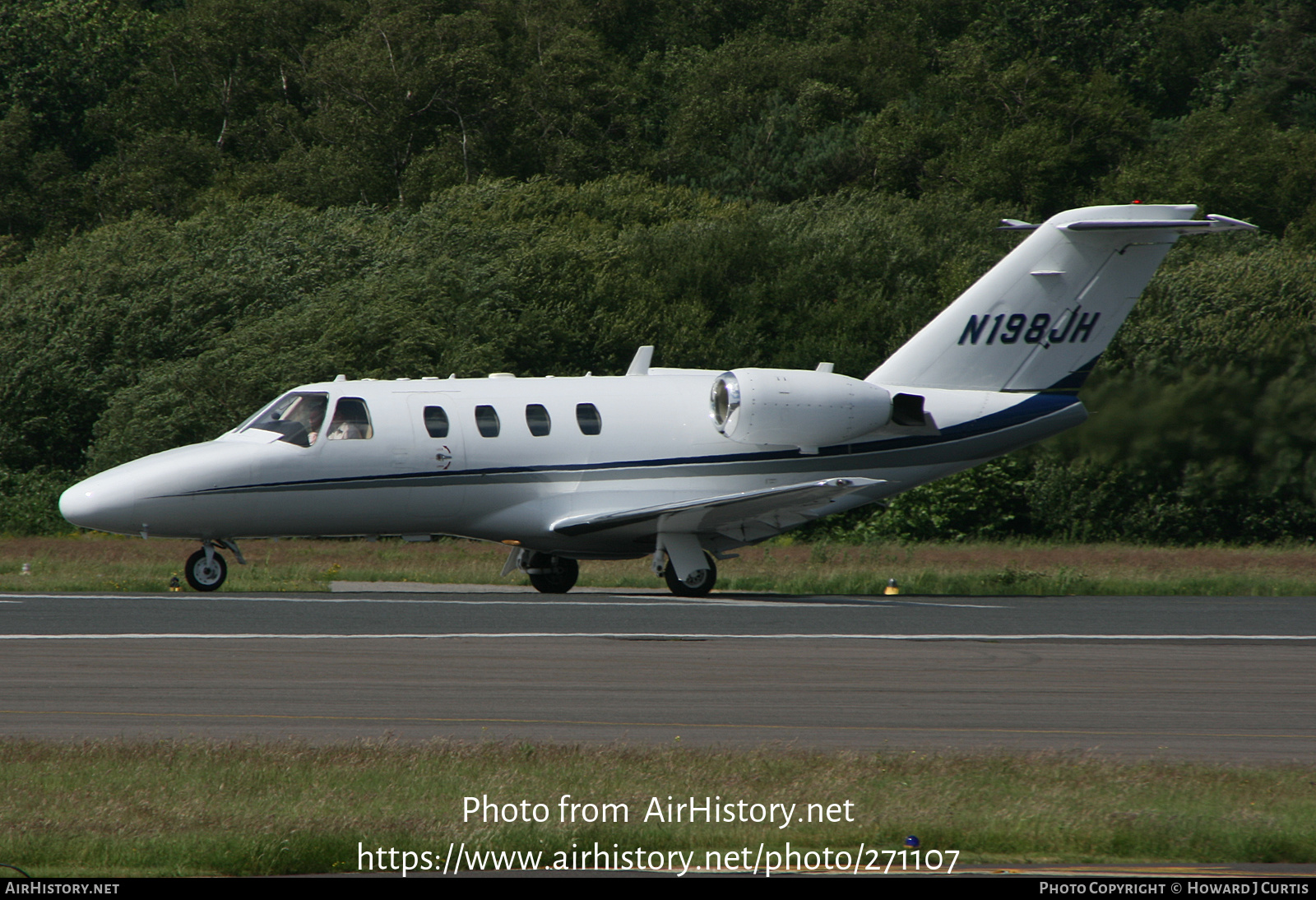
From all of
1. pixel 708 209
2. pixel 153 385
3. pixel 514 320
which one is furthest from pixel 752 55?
pixel 153 385

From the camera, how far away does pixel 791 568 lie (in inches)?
1217

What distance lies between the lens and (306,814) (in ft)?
28.3

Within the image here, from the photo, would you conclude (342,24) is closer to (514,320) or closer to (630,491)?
(514,320)

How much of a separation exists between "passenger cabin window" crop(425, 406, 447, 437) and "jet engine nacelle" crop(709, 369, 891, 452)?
4.17 metres

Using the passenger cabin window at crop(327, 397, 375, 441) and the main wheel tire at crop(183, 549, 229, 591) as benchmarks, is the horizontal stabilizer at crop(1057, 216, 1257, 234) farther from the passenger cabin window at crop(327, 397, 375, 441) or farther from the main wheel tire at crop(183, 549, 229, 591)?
the main wheel tire at crop(183, 549, 229, 591)

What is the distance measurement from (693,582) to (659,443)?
7.24 feet

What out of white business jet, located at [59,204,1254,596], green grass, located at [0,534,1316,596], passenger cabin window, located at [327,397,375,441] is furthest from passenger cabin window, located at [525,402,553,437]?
green grass, located at [0,534,1316,596]

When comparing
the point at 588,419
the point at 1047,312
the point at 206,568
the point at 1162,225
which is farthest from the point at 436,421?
the point at 1162,225

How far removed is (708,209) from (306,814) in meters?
57.6

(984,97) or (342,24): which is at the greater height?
(342,24)

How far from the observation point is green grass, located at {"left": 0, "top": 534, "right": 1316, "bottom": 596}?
26.4 metres

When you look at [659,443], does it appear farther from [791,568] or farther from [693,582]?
[791,568]

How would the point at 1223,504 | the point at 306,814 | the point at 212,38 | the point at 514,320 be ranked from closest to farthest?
the point at 306,814
the point at 1223,504
the point at 514,320
the point at 212,38
